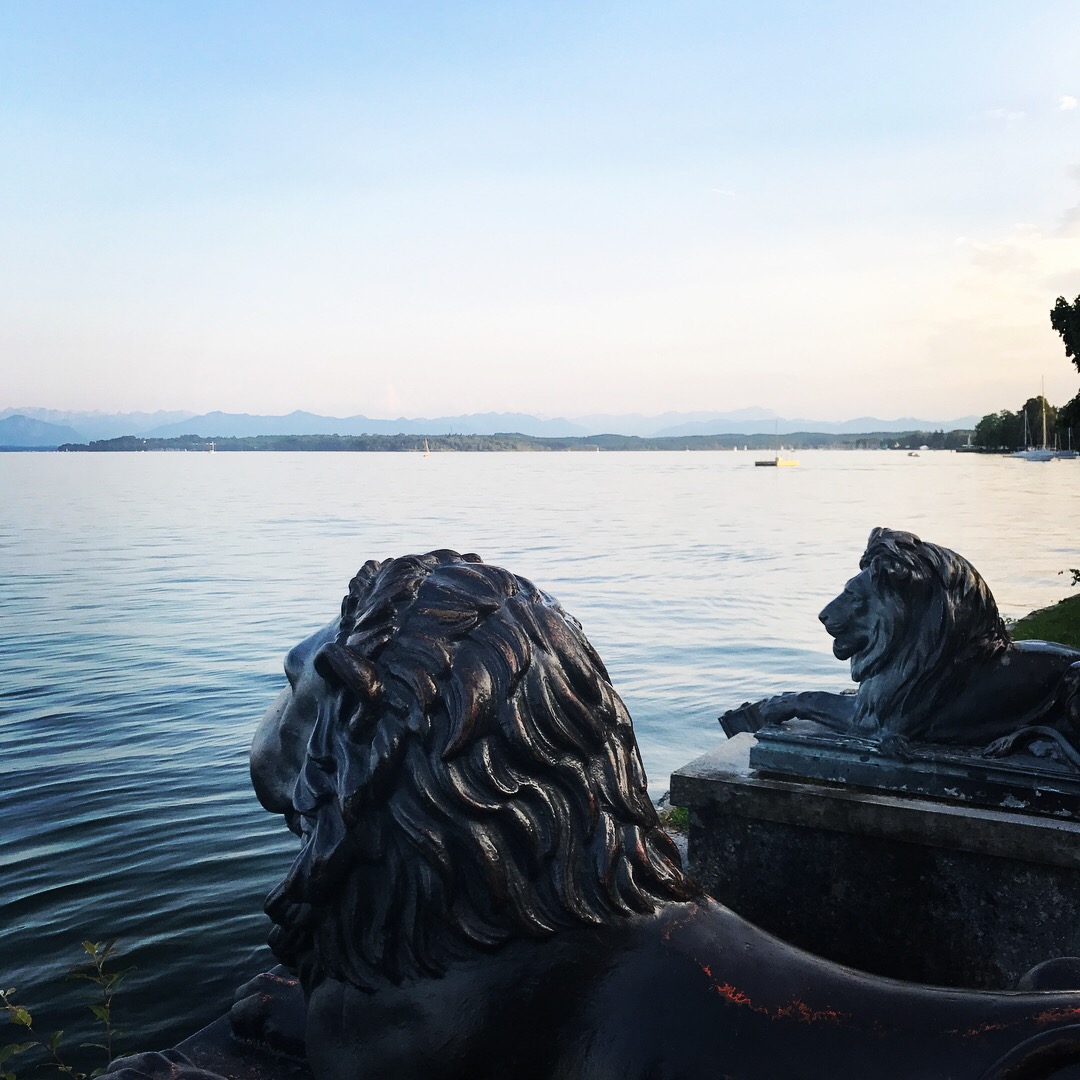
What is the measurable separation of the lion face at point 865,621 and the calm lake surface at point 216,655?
12.1ft

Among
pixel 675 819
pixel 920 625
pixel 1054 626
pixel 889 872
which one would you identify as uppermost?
pixel 920 625

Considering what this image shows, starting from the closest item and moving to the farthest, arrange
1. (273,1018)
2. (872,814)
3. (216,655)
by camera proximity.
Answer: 1. (273,1018)
2. (872,814)
3. (216,655)

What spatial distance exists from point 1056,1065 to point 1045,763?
2.61m

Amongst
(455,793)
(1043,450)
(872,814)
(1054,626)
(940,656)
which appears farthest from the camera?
(1043,450)

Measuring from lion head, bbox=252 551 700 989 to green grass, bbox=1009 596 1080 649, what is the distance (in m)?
9.85

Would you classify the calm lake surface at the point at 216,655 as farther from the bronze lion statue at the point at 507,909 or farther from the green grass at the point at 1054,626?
the bronze lion statue at the point at 507,909

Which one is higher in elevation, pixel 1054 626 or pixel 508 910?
pixel 508 910

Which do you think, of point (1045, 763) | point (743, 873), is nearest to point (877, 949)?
point (743, 873)

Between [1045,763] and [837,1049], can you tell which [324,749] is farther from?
[1045,763]

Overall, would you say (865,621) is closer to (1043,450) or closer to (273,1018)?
(273,1018)

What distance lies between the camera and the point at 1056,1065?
1.56 m

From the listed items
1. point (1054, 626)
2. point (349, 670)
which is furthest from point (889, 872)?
point (1054, 626)

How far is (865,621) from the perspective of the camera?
4.33m

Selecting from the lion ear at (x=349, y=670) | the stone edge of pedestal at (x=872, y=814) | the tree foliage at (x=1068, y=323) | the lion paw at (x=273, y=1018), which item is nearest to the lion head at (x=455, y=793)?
the lion ear at (x=349, y=670)
